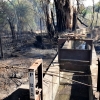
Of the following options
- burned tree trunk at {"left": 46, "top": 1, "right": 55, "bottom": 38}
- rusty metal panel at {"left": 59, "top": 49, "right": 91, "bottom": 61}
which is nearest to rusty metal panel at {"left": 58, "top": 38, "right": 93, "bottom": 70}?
rusty metal panel at {"left": 59, "top": 49, "right": 91, "bottom": 61}

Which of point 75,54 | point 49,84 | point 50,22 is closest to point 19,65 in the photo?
point 75,54

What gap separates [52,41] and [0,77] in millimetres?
9746

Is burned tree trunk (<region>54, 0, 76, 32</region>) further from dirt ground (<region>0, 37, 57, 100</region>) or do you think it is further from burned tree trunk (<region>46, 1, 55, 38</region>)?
dirt ground (<region>0, 37, 57, 100</region>)

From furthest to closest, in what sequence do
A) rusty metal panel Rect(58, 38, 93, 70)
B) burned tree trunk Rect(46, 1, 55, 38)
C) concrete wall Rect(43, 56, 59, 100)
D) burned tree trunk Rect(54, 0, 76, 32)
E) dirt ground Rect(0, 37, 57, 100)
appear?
burned tree trunk Rect(46, 1, 55, 38)
burned tree trunk Rect(54, 0, 76, 32)
rusty metal panel Rect(58, 38, 93, 70)
dirt ground Rect(0, 37, 57, 100)
concrete wall Rect(43, 56, 59, 100)

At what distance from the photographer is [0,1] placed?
25.5 metres

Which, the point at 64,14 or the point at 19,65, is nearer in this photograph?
the point at 19,65

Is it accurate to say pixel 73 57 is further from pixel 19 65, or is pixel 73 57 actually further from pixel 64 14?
pixel 64 14

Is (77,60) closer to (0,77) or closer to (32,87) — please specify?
(0,77)

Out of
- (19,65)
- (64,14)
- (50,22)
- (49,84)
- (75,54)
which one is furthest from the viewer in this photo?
(50,22)

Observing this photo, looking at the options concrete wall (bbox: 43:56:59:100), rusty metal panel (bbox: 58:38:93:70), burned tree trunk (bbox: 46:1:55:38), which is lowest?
concrete wall (bbox: 43:56:59:100)

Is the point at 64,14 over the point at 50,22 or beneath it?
over

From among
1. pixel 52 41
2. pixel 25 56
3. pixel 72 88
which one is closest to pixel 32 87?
pixel 72 88

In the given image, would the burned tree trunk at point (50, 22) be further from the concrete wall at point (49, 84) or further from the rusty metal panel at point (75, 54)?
the concrete wall at point (49, 84)

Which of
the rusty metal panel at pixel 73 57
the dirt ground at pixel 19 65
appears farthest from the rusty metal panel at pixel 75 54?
the dirt ground at pixel 19 65
